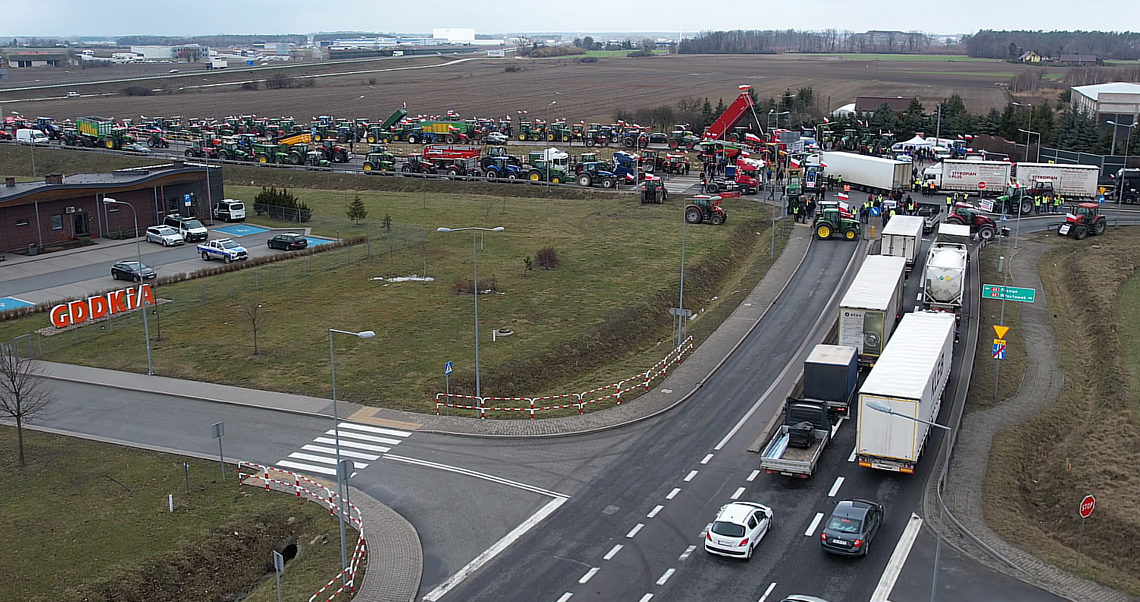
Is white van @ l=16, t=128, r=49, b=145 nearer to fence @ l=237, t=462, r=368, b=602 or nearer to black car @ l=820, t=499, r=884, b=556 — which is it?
fence @ l=237, t=462, r=368, b=602

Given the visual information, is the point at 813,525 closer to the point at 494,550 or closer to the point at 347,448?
the point at 494,550

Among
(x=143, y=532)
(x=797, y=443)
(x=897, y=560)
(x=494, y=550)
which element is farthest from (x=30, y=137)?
(x=897, y=560)

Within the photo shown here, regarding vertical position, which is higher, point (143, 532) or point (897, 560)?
point (143, 532)

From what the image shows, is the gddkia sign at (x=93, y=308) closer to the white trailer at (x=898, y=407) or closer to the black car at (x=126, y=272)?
the black car at (x=126, y=272)

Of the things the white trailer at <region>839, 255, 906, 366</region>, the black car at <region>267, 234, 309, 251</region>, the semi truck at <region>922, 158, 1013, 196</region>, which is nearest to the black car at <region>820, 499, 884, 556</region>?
the white trailer at <region>839, 255, 906, 366</region>

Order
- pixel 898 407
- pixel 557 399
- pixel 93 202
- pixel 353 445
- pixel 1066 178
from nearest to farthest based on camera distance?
pixel 898 407, pixel 353 445, pixel 557 399, pixel 93 202, pixel 1066 178

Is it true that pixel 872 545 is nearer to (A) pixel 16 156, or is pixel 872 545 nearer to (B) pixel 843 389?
(B) pixel 843 389

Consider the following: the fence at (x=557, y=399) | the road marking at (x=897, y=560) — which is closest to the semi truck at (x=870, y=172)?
the fence at (x=557, y=399)
